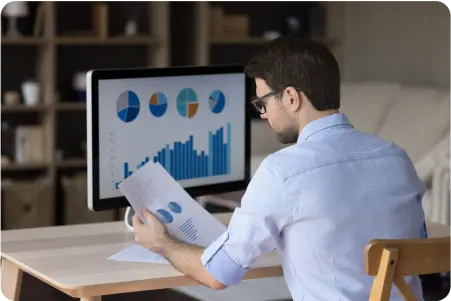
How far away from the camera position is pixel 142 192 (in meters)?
2.52

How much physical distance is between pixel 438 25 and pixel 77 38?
7.35 ft

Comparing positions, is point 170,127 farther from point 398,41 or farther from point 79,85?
point 398,41

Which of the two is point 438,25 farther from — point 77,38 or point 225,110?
point 225,110

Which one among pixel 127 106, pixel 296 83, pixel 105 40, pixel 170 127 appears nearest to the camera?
pixel 296 83

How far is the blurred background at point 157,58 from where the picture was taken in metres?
5.90

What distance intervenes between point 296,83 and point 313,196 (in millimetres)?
266

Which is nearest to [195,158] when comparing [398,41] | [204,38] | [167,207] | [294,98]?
[167,207]

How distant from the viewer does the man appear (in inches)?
81.4

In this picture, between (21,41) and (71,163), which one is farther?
(71,163)

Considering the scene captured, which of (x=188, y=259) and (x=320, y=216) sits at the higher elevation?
(x=320, y=216)

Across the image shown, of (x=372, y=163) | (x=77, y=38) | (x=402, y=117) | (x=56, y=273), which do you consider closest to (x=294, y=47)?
(x=372, y=163)

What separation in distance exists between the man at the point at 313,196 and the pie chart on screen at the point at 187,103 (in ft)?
2.22

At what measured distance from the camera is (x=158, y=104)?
9.32ft

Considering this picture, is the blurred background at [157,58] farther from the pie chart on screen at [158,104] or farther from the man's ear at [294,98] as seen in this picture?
the man's ear at [294,98]
